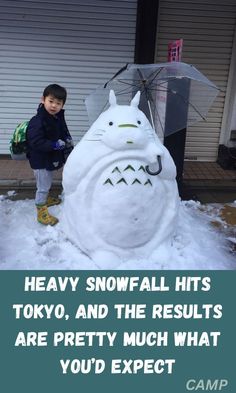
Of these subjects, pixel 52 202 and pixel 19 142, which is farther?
pixel 52 202

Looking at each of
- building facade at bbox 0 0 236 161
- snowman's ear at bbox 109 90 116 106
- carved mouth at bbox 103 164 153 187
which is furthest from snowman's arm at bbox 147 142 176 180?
building facade at bbox 0 0 236 161

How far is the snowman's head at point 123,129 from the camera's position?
3.71m

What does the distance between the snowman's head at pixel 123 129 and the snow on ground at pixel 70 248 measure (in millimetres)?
1098

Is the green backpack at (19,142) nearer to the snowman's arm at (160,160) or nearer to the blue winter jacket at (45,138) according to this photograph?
the blue winter jacket at (45,138)

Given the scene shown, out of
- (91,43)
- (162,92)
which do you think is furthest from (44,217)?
(91,43)

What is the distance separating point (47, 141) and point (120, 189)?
1.13 meters

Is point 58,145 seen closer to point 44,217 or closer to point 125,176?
point 44,217

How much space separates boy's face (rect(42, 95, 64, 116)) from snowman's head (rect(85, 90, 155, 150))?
0.57 metres

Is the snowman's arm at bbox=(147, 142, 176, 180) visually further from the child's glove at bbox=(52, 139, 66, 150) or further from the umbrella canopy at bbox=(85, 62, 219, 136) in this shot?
the child's glove at bbox=(52, 139, 66, 150)

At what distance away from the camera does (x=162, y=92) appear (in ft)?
15.7

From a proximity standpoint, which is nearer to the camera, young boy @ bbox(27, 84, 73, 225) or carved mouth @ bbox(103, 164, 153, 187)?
carved mouth @ bbox(103, 164, 153, 187)

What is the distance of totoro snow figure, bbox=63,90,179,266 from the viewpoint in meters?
3.74

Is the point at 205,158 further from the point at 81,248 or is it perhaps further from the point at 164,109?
the point at 81,248

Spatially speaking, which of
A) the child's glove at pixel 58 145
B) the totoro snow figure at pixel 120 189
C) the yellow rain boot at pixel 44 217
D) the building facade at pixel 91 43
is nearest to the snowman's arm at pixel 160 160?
the totoro snow figure at pixel 120 189
